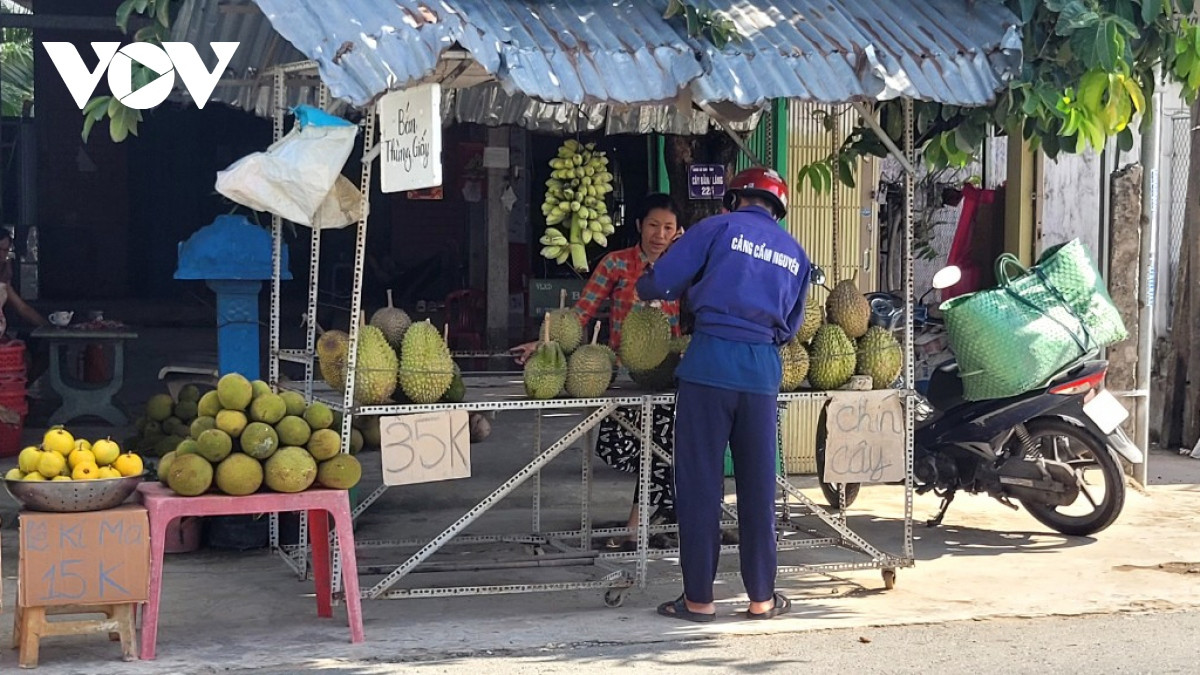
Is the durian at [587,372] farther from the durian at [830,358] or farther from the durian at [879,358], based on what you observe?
the durian at [879,358]

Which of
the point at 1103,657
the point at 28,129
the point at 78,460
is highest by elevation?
the point at 28,129

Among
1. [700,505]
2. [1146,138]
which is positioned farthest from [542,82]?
[1146,138]

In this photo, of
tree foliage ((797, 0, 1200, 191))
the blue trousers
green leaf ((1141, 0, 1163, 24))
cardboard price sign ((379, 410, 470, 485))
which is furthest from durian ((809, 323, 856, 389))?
green leaf ((1141, 0, 1163, 24))

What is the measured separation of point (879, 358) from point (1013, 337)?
3.75ft

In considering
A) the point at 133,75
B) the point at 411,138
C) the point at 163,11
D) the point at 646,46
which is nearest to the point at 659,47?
the point at 646,46

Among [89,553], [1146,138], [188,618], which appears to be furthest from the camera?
[1146,138]

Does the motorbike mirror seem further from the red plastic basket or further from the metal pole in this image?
the red plastic basket

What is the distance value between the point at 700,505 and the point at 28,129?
44.9 feet

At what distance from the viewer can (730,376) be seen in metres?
5.66

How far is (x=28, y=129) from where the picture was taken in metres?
16.8

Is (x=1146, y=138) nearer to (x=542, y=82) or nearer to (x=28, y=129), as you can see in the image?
(x=542, y=82)

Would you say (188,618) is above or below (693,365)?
below

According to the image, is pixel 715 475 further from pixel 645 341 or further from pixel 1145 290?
pixel 1145 290

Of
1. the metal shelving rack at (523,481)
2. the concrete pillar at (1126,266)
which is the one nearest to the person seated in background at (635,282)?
the metal shelving rack at (523,481)
